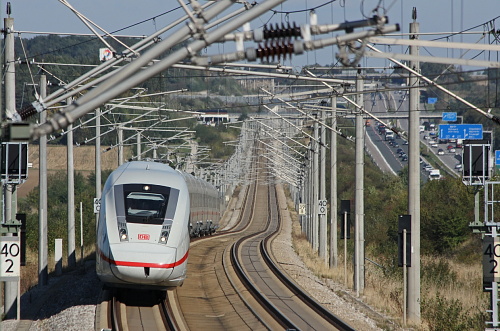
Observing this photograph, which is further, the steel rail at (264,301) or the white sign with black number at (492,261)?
the steel rail at (264,301)

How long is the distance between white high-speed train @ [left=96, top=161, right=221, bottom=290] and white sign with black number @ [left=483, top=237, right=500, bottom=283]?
6575 millimetres

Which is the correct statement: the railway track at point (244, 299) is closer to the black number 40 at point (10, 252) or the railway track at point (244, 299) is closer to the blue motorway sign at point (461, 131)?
the black number 40 at point (10, 252)

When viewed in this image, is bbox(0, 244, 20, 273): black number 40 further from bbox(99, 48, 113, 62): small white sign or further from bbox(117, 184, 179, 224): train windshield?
bbox(99, 48, 113, 62): small white sign

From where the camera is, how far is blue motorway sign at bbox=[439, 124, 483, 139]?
42.6m

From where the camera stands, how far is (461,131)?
144 feet

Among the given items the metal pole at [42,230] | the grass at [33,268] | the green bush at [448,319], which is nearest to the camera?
the green bush at [448,319]

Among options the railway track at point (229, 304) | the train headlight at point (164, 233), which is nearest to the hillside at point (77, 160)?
the railway track at point (229, 304)

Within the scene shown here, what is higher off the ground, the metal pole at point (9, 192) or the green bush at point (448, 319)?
the metal pole at point (9, 192)

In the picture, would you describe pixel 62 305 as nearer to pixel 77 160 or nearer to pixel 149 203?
pixel 149 203

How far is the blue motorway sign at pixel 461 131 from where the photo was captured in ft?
140

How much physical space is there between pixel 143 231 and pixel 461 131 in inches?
1171

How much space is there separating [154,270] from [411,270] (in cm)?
728

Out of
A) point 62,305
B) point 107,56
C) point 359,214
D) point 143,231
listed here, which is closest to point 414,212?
point 359,214

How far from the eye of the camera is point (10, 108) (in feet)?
62.0
